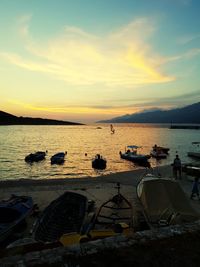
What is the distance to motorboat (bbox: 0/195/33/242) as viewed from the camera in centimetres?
1223

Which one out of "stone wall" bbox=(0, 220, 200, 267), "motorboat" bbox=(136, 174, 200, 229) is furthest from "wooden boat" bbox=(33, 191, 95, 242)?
"stone wall" bbox=(0, 220, 200, 267)

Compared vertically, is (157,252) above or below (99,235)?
above

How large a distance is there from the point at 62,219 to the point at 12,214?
305 cm

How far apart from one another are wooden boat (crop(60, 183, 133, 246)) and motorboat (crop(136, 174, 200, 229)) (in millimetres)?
1104

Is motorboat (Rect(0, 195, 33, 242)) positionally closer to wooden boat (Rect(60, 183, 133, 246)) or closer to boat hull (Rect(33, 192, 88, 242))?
boat hull (Rect(33, 192, 88, 242))

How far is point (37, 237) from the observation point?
1130 cm

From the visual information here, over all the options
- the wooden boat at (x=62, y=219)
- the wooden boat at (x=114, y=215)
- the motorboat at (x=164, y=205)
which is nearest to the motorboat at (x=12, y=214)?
the wooden boat at (x=62, y=219)

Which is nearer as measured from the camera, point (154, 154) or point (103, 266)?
point (103, 266)

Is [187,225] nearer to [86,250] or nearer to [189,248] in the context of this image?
[189,248]

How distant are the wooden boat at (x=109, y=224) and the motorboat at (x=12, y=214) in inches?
151

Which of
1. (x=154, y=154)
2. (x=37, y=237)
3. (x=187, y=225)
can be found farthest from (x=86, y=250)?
(x=154, y=154)

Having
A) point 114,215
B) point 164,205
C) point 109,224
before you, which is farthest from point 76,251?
point 114,215

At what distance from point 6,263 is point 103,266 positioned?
75.8 inches

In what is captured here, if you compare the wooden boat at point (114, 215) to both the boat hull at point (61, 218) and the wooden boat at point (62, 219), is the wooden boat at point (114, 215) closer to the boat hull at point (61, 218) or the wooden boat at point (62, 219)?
the wooden boat at point (62, 219)
